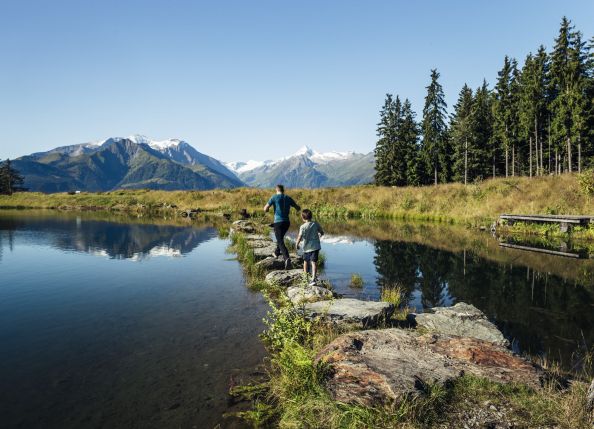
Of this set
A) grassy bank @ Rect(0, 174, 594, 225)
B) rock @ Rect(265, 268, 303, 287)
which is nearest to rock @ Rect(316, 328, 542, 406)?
rock @ Rect(265, 268, 303, 287)

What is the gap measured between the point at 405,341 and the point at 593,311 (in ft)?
26.9

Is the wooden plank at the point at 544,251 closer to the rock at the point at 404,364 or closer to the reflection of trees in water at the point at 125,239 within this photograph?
the rock at the point at 404,364

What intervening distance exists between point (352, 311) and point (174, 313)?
514cm

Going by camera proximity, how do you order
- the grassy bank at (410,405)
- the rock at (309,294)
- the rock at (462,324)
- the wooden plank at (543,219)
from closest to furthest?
the grassy bank at (410,405) → the rock at (462,324) → the rock at (309,294) → the wooden plank at (543,219)

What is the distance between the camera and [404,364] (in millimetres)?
5750

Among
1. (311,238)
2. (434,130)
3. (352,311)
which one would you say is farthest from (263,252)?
(434,130)

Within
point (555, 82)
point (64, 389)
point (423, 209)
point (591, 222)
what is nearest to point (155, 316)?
point (64, 389)

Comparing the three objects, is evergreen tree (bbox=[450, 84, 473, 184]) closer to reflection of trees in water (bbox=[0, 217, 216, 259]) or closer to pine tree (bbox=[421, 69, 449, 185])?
pine tree (bbox=[421, 69, 449, 185])

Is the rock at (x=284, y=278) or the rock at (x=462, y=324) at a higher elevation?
the rock at (x=284, y=278)

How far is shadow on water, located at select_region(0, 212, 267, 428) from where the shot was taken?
18.4 feet

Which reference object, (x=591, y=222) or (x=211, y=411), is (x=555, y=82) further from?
(x=211, y=411)

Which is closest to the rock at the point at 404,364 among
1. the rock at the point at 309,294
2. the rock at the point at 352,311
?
the rock at the point at 352,311

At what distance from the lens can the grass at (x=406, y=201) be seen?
3177 centimetres

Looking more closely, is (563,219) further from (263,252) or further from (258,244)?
(263,252)
